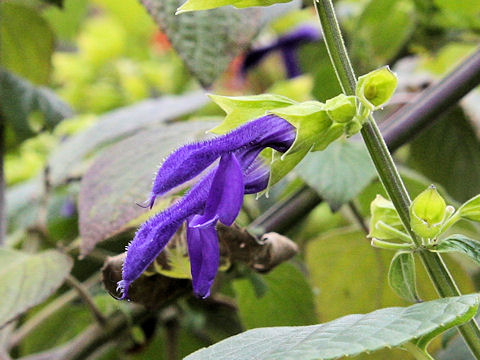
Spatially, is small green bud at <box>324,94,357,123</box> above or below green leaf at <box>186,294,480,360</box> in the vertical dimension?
above

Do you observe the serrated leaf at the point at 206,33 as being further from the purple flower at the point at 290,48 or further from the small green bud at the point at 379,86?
→ the purple flower at the point at 290,48

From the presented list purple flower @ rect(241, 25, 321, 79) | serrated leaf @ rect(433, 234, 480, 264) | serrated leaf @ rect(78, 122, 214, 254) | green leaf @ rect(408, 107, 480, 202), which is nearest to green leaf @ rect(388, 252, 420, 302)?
serrated leaf @ rect(433, 234, 480, 264)

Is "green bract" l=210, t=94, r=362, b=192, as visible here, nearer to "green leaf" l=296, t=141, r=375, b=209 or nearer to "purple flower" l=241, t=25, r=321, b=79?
"green leaf" l=296, t=141, r=375, b=209

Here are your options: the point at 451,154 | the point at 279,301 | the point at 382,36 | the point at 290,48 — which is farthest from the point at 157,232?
the point at 290,48

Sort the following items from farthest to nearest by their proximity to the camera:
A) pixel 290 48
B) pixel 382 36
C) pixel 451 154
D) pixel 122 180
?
pixel 290 48, pixel 382 36, pixel 451 154, pixel 122 180

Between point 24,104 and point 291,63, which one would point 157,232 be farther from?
point 291,63

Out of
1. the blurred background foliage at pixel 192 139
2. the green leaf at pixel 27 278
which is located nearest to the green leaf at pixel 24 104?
the blurred background foliage at pixel 192 139
